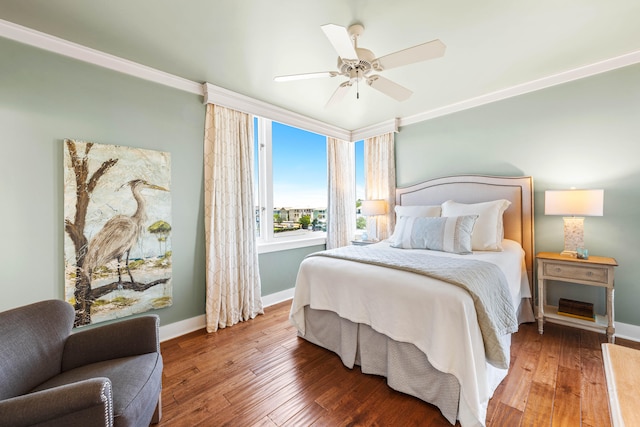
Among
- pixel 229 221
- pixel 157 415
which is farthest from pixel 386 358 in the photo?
pixel 229 221

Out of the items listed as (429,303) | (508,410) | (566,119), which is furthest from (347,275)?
(566,119)

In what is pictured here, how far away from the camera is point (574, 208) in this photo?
7.59 feet

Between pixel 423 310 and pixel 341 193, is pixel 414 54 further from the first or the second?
pixel 341 193

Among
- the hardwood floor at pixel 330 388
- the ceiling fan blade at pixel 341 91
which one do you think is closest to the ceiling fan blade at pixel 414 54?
the ceiling fan blade at pixel 341 91

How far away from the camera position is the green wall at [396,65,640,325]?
2387 mm

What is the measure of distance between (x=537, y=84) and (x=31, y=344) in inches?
181

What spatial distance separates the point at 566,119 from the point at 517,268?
5.59 ft

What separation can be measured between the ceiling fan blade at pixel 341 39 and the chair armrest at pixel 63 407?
6.69 feet

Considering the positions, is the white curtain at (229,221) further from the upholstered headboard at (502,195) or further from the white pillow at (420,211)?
the upholstered headboard at (502,195)

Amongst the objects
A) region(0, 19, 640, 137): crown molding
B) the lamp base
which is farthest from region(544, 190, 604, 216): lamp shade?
region(0, 19, 640, 137): crown molding

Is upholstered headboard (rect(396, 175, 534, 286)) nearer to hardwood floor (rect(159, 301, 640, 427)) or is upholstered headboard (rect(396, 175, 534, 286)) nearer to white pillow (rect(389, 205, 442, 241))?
white pillow (rect(389, 205, 442, 241))

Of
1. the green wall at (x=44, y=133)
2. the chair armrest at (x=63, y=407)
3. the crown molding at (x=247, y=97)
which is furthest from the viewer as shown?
the crown molding at (x=247, y=97)

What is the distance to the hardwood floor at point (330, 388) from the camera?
1535 millimetres

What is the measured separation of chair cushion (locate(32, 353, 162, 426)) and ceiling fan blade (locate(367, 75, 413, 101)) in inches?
98.5
